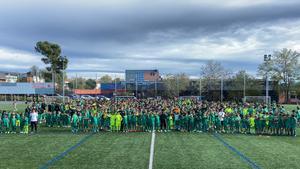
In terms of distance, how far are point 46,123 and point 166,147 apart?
1394 centimetres

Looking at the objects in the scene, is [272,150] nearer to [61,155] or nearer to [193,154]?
[193,154]

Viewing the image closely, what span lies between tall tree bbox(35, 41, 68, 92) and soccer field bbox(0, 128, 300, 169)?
54321 mm

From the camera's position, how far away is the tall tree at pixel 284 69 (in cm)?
7375

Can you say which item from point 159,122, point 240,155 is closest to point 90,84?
point 159,122

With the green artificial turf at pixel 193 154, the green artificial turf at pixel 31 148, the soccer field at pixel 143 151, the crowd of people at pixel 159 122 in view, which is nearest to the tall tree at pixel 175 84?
the crowd of people at pixel 159 122

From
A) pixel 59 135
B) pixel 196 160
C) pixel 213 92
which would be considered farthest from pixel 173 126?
pixel 213 92

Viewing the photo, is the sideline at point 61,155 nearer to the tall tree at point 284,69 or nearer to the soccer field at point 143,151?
the soccer field at point 143,151

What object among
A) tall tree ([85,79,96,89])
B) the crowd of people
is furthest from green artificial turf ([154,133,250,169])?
tall tree ([85,79,96,89])

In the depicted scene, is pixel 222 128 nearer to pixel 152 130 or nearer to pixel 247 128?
pixel 247 128

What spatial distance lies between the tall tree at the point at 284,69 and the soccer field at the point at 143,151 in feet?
183

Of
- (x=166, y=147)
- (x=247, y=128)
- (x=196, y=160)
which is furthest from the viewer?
(x=247, y=128)

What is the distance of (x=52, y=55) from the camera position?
74.1 metres

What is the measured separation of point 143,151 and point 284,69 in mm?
65525

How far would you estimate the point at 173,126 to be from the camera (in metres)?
25.0
